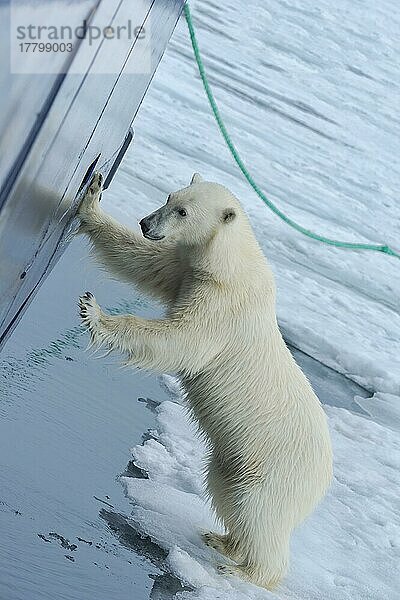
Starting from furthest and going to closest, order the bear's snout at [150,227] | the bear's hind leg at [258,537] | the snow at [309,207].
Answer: the snow at [309,207] < the bear's hind leg at [258,537] < the bear's snout at [150,227]

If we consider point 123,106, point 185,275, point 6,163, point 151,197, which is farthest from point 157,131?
point 6,163

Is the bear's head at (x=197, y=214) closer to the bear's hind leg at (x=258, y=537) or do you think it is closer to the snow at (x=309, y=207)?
the bear's hind leg at (x=258, y=537)

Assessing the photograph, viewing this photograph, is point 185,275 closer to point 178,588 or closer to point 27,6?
point 178,588

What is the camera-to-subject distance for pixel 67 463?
2.92m

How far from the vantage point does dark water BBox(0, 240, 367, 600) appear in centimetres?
249

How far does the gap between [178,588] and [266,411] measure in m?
0.50

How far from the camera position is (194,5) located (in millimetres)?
11891

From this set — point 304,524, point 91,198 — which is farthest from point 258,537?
point 91,198

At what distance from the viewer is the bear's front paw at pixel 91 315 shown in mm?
2504

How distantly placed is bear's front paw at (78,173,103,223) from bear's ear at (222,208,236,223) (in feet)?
1.49

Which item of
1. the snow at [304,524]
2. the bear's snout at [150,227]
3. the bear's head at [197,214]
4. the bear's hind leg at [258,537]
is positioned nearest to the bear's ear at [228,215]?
the bear's head at [197,214]

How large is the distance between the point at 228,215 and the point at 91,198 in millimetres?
492

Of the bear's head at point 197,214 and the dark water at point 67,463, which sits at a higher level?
the bear's head at point 197,214

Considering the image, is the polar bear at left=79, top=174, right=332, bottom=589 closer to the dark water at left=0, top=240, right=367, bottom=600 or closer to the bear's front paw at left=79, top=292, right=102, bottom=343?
the bear's front paw at left=79, top=292, right=102, bottom=343
